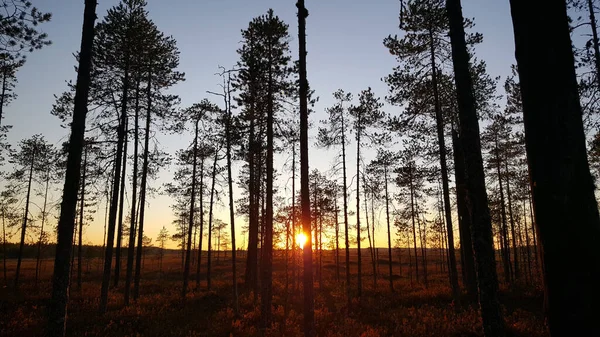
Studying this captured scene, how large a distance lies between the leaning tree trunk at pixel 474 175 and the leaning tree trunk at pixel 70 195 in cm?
882

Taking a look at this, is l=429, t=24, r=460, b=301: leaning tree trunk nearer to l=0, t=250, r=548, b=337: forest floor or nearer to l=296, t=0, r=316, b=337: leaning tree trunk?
l=0, t=250, r=548, b=337: forest floor

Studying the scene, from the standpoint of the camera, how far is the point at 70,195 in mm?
7637

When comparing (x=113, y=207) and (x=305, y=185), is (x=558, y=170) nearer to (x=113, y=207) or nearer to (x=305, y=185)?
(x=305, y=185)

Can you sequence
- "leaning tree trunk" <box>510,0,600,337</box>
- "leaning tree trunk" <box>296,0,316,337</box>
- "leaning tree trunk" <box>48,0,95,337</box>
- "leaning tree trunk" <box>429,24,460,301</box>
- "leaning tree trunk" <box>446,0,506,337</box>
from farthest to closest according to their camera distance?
"leaning tree trunk" <box>429,24,460,301</box> < "leaning tree trunk" <box>296,0,316,337</box> < "leaning tree trunk" <box>48,0,95,337</box> < "leaning tree trunk" <box>446,0,506,337</box> < "leaning tree trunk" <box>510,0,600,337</box>

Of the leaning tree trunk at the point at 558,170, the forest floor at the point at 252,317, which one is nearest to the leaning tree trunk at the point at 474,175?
the leaning tree trunk at the point at 558,170

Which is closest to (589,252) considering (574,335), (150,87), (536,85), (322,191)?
(574,335)

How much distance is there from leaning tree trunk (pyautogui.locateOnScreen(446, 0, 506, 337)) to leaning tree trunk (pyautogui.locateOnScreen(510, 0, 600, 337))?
496cm

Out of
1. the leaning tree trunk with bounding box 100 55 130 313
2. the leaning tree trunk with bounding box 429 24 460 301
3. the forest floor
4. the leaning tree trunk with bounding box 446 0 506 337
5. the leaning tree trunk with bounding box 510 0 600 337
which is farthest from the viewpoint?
the leaning tree trunk with bounding box 100 55 130 313

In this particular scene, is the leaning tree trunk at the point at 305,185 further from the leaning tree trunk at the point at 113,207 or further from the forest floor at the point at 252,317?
the leaning tree trunk at the point at 113,207

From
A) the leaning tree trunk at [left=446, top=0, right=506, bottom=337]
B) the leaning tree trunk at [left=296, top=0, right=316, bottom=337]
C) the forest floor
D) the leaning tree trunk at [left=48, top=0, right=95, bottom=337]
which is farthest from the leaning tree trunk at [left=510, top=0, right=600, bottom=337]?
the forest floor

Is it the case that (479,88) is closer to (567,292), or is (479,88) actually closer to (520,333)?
(520,333)

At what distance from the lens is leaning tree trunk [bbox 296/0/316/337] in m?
9.35

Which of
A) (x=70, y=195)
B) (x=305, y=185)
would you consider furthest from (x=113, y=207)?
(x=305, y=185)

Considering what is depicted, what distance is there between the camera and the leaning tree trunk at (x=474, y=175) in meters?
6.89
